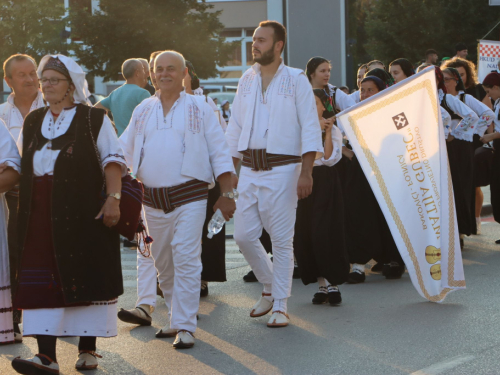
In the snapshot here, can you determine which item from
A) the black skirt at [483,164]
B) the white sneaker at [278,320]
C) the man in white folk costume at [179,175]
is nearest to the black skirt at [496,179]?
the black skirt at [483,164]

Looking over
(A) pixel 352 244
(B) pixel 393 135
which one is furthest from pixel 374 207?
(B) pixel 393 135

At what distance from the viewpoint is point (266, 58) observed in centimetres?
629

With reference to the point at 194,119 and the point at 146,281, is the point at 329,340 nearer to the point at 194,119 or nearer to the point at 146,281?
the point at 146,281

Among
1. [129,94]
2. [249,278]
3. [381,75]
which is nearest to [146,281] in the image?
[249,278]

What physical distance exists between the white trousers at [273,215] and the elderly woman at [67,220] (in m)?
1.41

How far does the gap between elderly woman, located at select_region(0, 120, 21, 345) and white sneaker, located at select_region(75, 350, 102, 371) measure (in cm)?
45

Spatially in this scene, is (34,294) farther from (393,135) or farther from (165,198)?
(393,135)

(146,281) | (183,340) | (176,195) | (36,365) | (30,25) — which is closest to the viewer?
(36,365)

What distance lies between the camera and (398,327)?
5.98 meters

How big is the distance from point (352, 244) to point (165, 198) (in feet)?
9.78

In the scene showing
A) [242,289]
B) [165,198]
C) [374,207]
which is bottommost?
[242,289]

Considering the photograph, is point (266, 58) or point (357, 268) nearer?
point (266, 58)

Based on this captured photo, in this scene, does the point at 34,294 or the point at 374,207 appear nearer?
the point at 34,294

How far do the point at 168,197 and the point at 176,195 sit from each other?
0.05 meters
